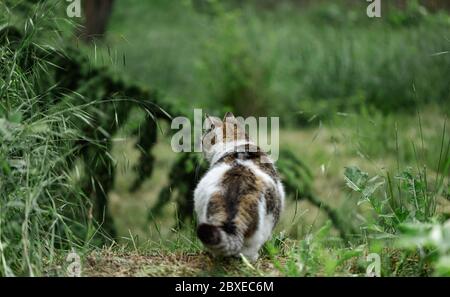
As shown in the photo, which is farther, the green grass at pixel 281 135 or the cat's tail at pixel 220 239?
the green grass at pixel 281 135

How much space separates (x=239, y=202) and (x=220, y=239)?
0.76 feet

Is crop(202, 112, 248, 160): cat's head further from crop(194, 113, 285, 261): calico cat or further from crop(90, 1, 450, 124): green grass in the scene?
crop(90, 1, 450, 124): green grass

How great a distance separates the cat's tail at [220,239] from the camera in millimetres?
2719

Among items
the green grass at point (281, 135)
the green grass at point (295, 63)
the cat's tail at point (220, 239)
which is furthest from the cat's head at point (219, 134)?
the green grass at point (295, 63)

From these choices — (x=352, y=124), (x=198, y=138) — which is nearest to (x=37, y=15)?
(x=198, y=138)

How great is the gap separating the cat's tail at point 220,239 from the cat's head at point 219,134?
0.86 m

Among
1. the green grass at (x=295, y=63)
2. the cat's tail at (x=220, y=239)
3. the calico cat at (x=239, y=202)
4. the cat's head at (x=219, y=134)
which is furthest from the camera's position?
the green grass at (x=295, y=63)

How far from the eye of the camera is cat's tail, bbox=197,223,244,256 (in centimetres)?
272

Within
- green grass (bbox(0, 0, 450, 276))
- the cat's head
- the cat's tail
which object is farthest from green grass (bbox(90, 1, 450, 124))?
the cat's tail

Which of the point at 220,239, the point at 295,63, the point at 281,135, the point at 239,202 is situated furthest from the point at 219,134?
the point at 295,63

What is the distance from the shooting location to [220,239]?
276cm

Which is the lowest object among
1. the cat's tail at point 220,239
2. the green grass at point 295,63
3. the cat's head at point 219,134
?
the cat's tail at point 220,239

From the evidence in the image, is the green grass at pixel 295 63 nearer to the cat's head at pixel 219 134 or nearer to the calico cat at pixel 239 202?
the cat's head at pixel 219 134

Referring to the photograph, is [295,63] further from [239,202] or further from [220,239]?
[220,239]
